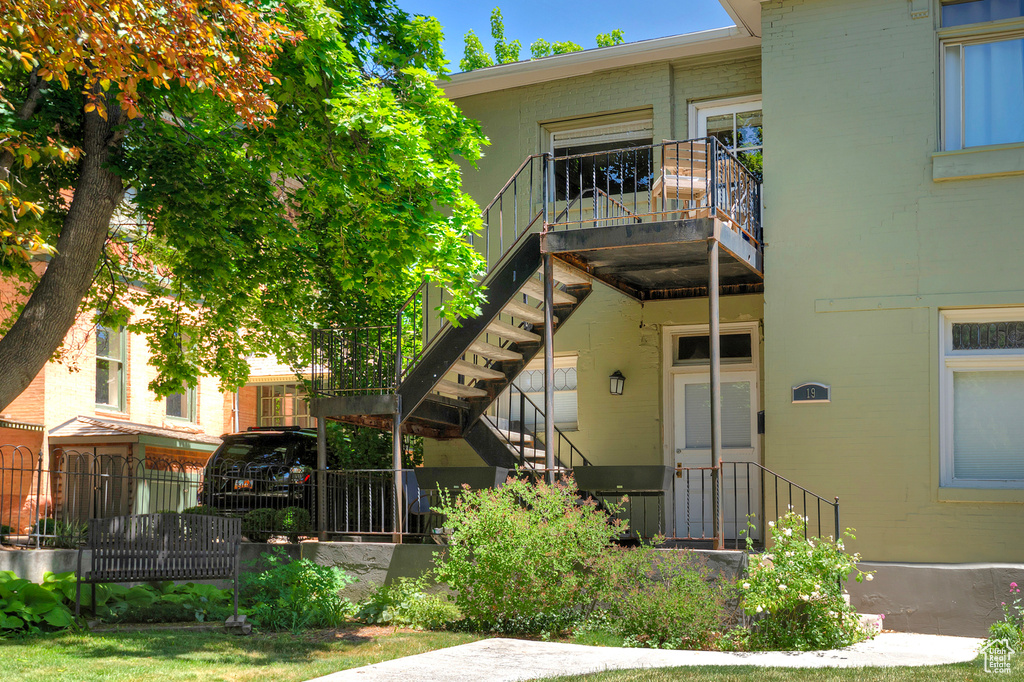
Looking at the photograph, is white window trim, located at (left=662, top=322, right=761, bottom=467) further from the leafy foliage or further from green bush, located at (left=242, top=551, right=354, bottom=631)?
the leafy foliage

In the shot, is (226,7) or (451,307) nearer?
(226,7)

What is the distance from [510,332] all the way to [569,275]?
107 cm

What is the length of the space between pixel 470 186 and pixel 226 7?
Answer: 717 centimetres

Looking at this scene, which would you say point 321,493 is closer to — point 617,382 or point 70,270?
point 70,270

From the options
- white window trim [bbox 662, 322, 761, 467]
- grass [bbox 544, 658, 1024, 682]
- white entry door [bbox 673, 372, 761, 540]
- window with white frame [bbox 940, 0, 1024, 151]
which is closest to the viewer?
grass [bbox 544, 658, 1024, 682]

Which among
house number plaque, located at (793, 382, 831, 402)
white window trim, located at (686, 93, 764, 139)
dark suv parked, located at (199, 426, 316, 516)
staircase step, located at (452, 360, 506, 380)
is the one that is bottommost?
dark suv parked, located at (199, 426, 316, 516)

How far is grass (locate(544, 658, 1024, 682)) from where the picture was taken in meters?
6.18

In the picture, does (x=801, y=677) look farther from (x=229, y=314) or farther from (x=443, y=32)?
(x=229, y=314)

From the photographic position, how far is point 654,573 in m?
8.83

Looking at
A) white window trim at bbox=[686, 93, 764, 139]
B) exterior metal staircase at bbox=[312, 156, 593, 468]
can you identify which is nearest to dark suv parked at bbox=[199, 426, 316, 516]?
exterior metal staircase at bbox=[312, 156, 593, 468]

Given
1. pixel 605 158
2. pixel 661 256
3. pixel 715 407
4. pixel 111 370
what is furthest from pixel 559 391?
pixel 111 370

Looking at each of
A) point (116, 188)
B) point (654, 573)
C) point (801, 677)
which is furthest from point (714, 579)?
point (116, 188)

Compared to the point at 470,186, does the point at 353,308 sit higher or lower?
lower

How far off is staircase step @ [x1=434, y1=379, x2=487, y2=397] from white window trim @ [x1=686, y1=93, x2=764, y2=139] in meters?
4.34
